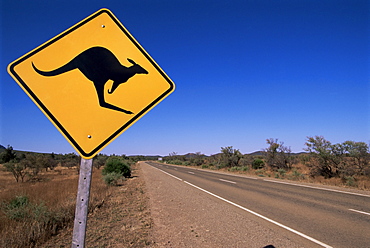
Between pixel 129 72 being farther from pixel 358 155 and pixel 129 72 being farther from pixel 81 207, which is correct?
pixel 358 155

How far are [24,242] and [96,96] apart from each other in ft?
14.8

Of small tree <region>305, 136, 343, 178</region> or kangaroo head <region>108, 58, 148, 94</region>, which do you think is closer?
kangaroo head <region>108, 58, 148, 94</region>

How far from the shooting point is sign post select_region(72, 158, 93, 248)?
1189mm

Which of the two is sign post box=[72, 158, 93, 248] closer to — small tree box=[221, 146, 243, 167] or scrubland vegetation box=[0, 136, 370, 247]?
scrubland vegetation box=[0, 136, 370, 247]

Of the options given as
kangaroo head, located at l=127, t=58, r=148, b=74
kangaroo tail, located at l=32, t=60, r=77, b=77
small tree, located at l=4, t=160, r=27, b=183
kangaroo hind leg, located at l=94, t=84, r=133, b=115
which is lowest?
Result: small tree, located at l=4, t=160, r=27, b=183

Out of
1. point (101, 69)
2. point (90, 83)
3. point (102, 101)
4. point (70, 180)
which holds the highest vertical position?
point (101, 69)

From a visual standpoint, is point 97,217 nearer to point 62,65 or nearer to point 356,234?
point 62,65

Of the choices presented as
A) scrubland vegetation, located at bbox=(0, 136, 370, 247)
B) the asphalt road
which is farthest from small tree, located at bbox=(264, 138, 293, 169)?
the asphalt road

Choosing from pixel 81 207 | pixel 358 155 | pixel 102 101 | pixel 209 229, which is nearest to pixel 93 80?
pixel 102 101

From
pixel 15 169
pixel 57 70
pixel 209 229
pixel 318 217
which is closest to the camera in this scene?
pixel 57 70

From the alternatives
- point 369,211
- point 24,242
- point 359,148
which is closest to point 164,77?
point 24,242

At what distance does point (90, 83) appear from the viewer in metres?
1.41

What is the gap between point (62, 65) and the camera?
4.65 ft

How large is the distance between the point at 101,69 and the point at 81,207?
0.95 metres
